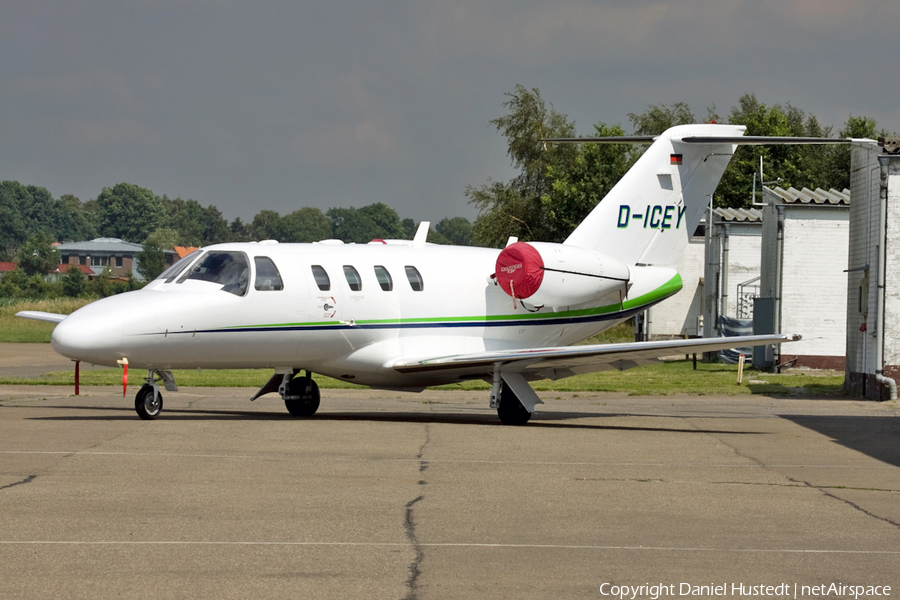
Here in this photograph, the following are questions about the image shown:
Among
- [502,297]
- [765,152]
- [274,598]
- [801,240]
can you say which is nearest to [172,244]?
[765,152]

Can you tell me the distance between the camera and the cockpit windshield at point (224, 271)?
16.5 meters

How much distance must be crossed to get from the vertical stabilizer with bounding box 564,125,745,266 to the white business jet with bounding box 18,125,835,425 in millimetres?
26

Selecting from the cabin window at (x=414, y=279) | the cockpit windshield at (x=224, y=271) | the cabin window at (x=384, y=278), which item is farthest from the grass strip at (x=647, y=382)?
the cockpit windshield at (x=224, y=271)

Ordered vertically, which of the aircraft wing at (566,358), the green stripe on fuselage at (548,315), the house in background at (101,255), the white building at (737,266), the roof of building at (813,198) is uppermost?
the house in background at (101,255)

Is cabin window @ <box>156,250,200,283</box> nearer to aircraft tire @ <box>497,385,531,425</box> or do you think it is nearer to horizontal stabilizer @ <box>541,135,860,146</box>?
aircraft tire @ <box>497,385,531,425</box>

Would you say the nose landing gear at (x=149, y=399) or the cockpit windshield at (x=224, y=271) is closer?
the nose landing gear at (x=149, y=399)

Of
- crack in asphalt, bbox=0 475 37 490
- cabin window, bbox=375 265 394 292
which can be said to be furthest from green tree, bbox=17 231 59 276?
crack in asphalt, bbox=0 475 37 490

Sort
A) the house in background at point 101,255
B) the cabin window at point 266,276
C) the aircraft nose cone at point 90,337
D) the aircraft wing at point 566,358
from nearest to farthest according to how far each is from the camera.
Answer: the aircraft nose cone at point 90,337
the aircraft wing at point 566,358
the cabin window at point 266,276
the house in background at point 101,255

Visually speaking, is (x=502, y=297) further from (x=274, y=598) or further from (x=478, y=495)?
(x=274, y=598)

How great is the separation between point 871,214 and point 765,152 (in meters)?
46.8

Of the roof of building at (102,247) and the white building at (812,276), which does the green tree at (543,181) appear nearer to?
the white building at (812,276)

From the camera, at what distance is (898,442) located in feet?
51.6

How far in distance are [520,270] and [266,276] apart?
427 centimetres

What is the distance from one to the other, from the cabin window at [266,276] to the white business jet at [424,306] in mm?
20
